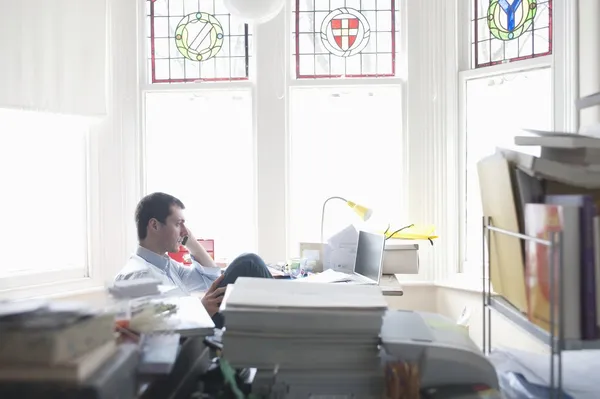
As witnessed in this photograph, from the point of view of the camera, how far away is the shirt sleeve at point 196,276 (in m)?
2.88

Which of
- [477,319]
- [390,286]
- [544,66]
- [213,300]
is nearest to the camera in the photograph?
Answer: [213,300]

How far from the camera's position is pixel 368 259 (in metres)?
2.88

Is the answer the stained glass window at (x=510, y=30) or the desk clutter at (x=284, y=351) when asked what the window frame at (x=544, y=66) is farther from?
the desk clutter at (x=284, y=351)

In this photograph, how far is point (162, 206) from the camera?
2658 mm

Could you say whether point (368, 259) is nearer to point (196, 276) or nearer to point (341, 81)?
point (196, 276)

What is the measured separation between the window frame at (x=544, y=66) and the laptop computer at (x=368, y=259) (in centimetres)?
67

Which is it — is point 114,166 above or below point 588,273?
above

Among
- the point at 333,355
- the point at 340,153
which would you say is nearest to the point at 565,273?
the point at 333,355

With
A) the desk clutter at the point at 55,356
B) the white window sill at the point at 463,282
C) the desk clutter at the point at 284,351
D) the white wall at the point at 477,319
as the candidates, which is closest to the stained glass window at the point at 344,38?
the white window sill at the point at 463,282

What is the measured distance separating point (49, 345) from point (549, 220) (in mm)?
847

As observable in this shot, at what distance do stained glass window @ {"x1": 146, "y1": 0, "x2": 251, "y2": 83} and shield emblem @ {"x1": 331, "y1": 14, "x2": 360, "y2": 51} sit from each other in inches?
22.8

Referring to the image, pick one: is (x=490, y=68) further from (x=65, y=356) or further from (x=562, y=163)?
(x=65, y=356)

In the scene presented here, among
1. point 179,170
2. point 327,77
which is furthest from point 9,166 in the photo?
point 327,77

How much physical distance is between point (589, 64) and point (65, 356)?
8.18 ft
